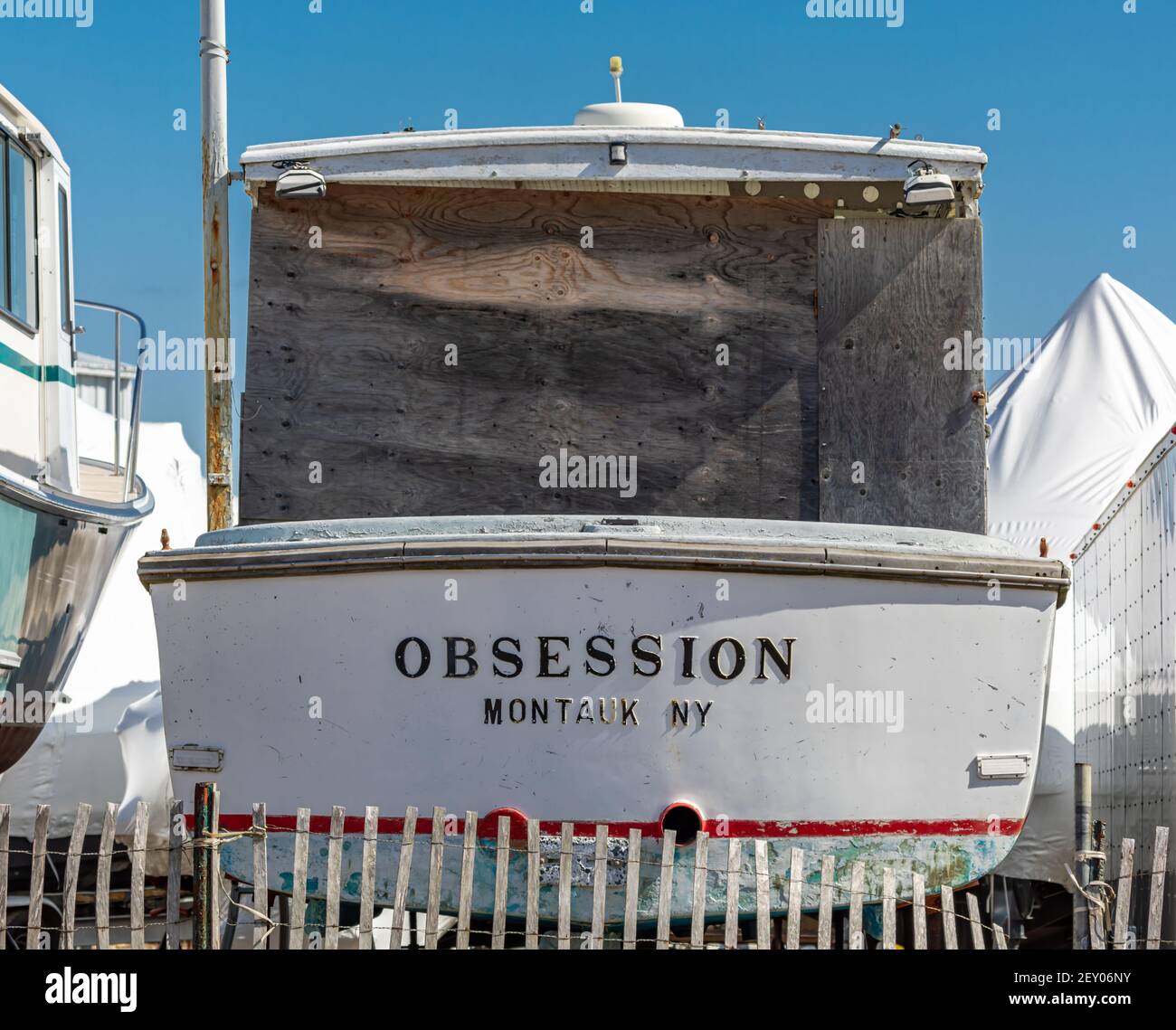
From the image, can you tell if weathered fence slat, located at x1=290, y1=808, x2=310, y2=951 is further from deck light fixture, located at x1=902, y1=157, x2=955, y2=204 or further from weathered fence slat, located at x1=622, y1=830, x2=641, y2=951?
deck light fixture, located at x1=902, y1=157, x2=955, y2=204

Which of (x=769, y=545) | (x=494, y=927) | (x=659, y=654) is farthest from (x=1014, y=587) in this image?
(x=494, y=927)

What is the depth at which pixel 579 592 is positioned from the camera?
6.33m

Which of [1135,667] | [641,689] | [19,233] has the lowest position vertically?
[641,689]

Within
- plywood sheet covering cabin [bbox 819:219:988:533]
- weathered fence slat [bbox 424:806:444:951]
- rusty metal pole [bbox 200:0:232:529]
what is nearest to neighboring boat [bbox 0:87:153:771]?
rusty metal pole [bbox 200:0:232:529]

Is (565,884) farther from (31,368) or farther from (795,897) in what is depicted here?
(31,368)

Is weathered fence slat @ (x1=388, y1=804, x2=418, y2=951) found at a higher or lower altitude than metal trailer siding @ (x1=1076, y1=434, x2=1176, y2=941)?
lower

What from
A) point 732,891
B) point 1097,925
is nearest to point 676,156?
point 732,891

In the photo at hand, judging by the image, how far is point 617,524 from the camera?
6.45 meters

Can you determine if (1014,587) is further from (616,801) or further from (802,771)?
(616,801)

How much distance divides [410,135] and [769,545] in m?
2.83

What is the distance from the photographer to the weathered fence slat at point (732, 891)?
5.85 meters

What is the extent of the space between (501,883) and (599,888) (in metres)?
0.36

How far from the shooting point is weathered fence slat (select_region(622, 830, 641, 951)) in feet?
19.1

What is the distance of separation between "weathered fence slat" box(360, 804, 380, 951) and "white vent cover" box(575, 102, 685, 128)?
3.82 metres
